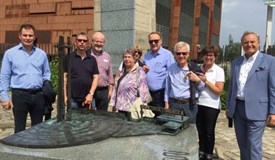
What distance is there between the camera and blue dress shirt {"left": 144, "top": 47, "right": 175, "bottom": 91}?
4.30m

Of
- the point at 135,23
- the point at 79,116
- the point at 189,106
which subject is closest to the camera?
the point at 79,116

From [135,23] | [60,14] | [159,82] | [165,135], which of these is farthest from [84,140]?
[60,14]

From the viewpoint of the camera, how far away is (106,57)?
14.5ft

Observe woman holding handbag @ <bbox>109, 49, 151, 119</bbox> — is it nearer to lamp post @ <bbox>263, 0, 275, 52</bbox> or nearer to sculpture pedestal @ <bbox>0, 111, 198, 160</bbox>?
sculpture pedestal @ <bbox>0, 111, 198, 160</bbox>

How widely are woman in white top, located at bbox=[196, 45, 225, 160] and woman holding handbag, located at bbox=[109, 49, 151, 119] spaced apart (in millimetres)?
741

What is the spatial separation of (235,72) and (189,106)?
0.64 metres

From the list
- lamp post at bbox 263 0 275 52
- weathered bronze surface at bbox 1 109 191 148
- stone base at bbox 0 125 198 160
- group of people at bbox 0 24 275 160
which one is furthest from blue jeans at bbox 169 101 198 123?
lamp post at bbox 263 0 275 52

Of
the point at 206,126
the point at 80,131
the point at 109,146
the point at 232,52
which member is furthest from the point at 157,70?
the point at 232,52

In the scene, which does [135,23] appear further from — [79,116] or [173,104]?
[79,116]

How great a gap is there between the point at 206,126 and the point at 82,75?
168 cm

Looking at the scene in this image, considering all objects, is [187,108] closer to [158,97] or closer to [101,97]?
[158,97]

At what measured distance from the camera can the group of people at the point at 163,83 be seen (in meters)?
3.31

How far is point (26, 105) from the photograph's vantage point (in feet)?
11.7

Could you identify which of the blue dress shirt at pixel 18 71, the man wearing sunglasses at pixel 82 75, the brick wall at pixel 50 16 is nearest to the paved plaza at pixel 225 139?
the man wearing sunglasses at pixel 82 75
